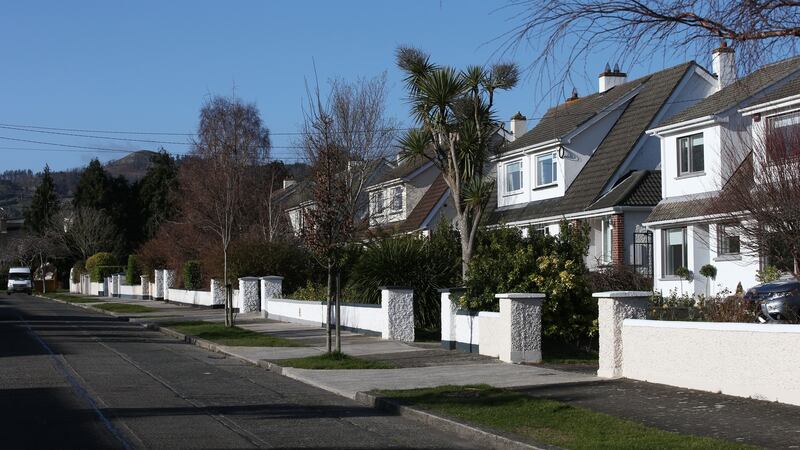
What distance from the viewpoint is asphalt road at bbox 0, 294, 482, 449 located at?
35.7 feet

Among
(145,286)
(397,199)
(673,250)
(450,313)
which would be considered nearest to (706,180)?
(673,250)

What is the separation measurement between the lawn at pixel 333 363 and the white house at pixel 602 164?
13329mm

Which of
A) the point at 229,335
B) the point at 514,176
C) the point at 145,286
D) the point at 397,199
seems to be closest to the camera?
the point at 229,335

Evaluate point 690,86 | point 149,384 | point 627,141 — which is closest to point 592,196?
point 627,141

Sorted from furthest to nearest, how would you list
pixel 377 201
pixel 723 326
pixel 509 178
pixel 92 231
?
pixel 92 231
pixel 377 201
pixel 509 178
pixel 723 326

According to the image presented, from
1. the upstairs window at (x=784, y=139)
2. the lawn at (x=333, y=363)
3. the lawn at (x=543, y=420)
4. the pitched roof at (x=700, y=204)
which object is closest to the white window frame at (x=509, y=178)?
the pitched roof at (x=700, y=204)

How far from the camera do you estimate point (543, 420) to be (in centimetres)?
1142

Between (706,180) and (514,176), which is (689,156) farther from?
(514,176)

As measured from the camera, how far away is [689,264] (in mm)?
28125

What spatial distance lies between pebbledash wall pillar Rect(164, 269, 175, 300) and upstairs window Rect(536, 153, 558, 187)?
1039 inches

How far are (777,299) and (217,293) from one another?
1238 inches

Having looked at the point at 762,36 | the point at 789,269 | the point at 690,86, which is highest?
the point at 690,86

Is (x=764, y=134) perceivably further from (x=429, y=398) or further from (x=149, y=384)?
(x=149, y=384)

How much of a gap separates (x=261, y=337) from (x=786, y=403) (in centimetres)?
1699
